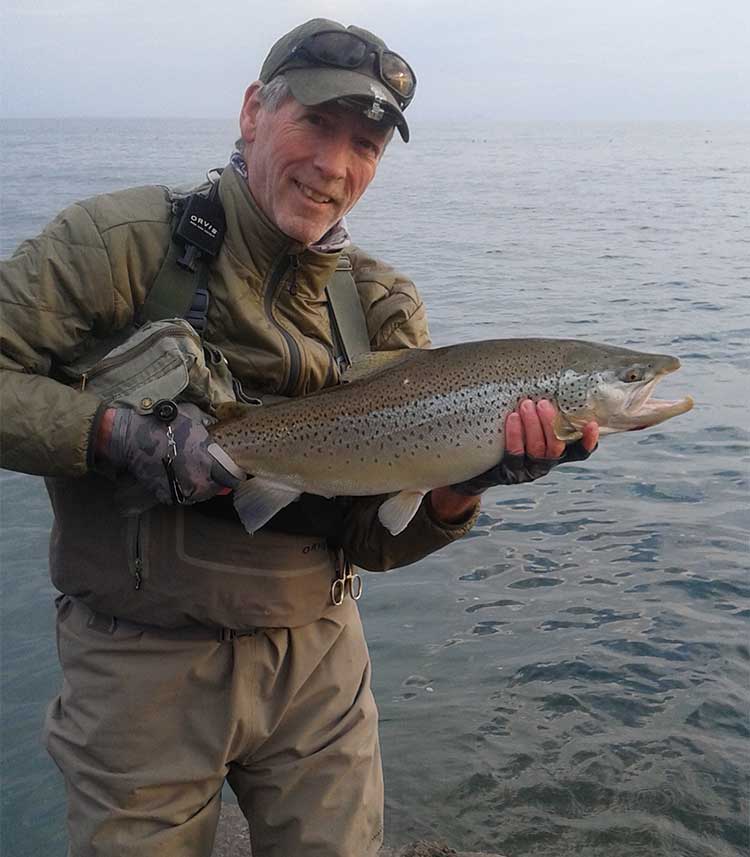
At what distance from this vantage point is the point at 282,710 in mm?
3238

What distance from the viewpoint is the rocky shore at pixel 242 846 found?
4246mm

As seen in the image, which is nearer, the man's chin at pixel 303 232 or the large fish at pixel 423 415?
the man's chin at pixel 303 232

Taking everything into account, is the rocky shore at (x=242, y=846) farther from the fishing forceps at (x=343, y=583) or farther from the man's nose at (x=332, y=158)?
the man's nose at (x=332, y=158)

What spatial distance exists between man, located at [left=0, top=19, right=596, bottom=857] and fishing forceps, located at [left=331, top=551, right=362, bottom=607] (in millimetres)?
27

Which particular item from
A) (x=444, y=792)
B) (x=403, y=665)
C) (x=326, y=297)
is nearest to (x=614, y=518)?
(x=403, y=665)

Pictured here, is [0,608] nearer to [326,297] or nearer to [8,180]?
[326,297]

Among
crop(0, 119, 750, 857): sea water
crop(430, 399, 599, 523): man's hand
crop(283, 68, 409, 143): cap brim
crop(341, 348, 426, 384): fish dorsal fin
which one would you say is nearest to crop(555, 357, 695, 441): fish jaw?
crop(430, 399, 599, 523): man's hand

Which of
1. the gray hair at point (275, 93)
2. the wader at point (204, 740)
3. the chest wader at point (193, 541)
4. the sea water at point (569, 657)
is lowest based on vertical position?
the sea water at point (569, 657)

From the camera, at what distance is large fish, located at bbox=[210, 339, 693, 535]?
3.30 metres

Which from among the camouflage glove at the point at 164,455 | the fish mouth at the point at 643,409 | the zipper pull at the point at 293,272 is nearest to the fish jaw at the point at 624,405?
the fish mouth at the point at 643,409

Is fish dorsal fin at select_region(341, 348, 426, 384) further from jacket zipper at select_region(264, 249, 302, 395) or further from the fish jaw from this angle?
the fish jaw

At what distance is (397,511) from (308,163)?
120 cm

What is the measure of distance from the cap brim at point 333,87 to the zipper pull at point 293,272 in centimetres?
49

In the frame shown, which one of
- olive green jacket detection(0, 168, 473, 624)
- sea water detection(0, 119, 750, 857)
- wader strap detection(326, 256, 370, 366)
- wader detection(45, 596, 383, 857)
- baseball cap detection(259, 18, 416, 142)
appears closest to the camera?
olive green jacket detection(0, 168, 473, 624)
